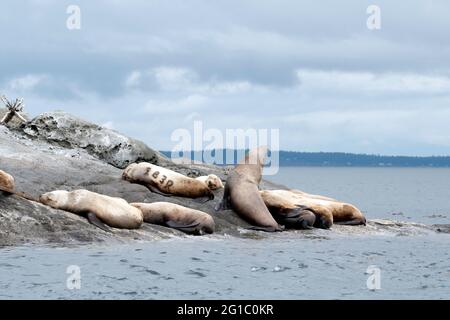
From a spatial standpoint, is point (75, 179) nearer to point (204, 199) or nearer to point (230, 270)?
point (204, 199)

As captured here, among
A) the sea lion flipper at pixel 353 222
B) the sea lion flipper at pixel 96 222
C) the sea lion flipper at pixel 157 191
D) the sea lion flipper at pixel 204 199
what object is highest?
the sea lion flipper at pixel 157 191

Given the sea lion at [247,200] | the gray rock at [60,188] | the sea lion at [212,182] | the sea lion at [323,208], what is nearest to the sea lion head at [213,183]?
the sea lion at [212,182]

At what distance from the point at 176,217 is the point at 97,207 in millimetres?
1996

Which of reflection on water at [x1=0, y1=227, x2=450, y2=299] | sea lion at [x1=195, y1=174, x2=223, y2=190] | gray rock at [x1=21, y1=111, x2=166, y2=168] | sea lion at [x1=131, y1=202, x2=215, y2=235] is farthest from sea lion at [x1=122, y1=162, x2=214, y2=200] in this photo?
gray rock at [x1=21, y1=111, x2=166, y2=168]

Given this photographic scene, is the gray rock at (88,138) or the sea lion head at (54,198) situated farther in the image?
the gray rock at (88,138)

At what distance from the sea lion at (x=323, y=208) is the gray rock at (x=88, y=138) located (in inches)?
210

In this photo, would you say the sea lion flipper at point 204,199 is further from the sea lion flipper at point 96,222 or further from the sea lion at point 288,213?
the sea lion flipper at point 96,222

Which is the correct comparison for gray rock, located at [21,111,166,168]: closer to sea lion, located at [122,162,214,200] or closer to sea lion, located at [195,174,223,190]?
sea lion, located at [195,174,223,190]

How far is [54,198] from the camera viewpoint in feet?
58.3

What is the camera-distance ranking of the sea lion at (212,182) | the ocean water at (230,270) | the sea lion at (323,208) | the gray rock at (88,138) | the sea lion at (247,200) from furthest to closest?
the gray rock at (88,138) → the sea lion at (212,182) → the sea lion at (323,208) → the sea lion at (247,200) → the ocean water at (230,270)

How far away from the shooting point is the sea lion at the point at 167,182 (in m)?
20.7

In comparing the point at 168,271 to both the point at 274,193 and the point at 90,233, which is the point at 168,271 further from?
the point at 274,193

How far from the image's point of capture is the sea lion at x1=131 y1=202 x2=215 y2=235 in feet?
61.4

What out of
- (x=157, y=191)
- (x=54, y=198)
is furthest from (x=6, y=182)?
(x=157, y=191)
